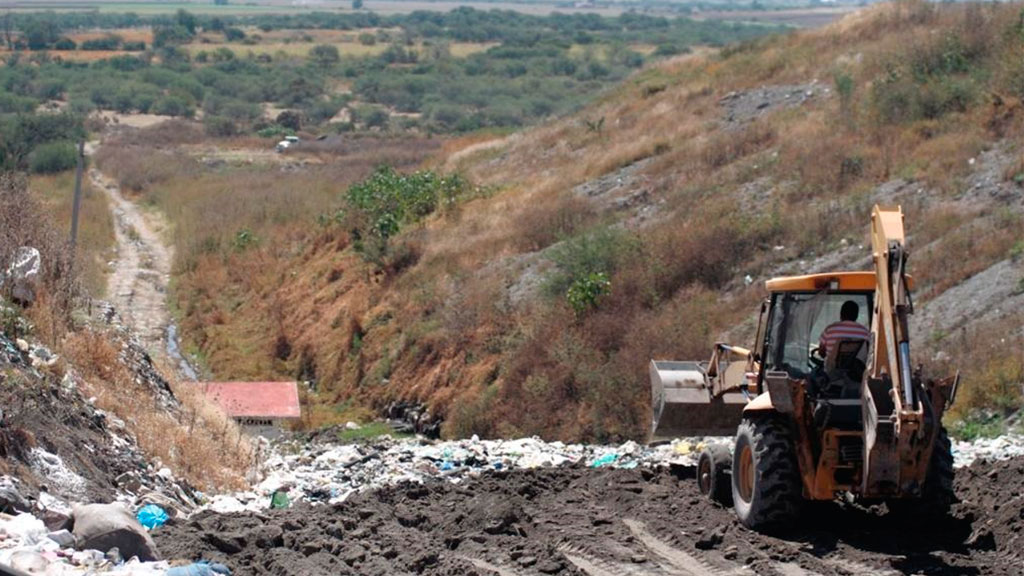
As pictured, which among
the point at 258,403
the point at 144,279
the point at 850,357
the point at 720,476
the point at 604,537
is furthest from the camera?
the point at 144,279

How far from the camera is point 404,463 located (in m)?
16.5

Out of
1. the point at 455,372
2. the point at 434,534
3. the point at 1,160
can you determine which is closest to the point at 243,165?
the point at 1,160

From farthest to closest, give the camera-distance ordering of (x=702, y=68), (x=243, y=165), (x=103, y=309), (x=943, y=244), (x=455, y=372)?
(x=243, y=165) < (x=702, y=68) < (x=455, y=372) < (x=943, y=244) < (x=103, y=309)

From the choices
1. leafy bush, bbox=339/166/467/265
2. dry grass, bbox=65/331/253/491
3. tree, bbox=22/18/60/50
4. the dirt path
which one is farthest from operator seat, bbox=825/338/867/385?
tree, bbox=22/18/60/50

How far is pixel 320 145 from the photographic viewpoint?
71.8 meters

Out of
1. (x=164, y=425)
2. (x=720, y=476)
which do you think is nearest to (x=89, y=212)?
(x=164, y=425)

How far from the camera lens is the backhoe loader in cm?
984

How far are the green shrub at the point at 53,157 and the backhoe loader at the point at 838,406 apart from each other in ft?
141

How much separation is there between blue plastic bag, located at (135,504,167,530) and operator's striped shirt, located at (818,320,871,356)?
5.67 m

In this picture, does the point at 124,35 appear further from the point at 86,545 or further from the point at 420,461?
the point at 86,545

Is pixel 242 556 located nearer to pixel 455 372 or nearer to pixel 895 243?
pixel 895 243

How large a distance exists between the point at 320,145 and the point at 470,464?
186 feet

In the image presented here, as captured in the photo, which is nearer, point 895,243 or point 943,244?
point 895,243

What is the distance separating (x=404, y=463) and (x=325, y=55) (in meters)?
114
